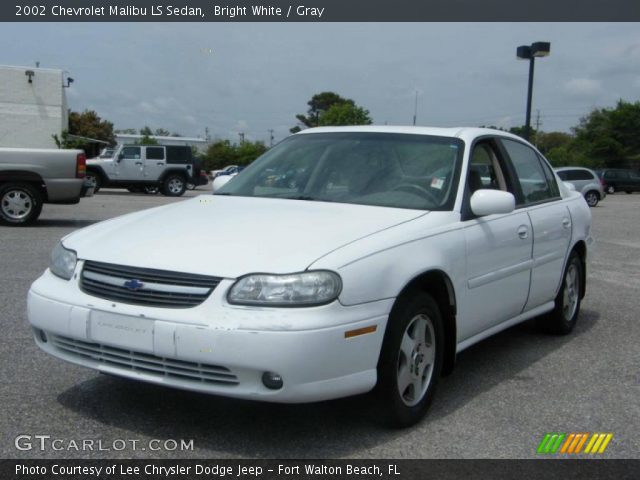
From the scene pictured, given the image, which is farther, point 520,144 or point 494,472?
point 520,144

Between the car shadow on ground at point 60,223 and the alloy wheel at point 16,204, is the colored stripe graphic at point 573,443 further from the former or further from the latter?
the alloy wheel at point 16,204

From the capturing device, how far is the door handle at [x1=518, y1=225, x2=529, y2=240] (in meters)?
4.91

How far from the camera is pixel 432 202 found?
437 centimetres

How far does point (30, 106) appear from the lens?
38.3 metres

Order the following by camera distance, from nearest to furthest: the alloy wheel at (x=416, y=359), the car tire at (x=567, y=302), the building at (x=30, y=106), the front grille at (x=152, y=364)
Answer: the front grille at (x=152, y=364) < the alloy wheel at (x=416, y=359) < the car tire at (x=567, y=302) < the building at (x=30, y=106)

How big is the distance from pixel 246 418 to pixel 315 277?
997 mm

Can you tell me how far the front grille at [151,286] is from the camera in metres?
3.31

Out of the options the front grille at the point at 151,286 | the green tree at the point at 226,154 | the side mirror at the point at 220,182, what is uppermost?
the side mirror at the point at 220,182

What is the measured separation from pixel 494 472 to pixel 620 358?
2.46 meters

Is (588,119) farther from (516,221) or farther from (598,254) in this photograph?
(516,221)

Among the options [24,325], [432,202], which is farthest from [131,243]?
[24,325]

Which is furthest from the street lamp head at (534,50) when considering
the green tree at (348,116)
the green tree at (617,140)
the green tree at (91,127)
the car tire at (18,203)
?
the green tree at (91,127)

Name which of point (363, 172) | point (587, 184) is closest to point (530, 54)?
point (587, 184)

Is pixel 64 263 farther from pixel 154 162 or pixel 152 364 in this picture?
pixel 154 162
